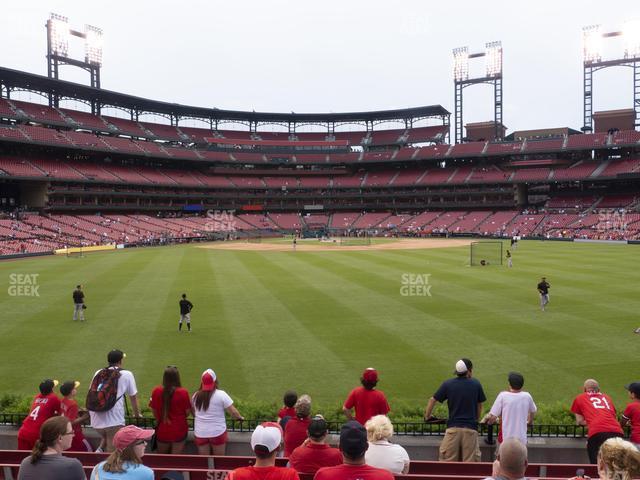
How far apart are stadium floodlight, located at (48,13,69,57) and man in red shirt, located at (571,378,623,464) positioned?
331 ft

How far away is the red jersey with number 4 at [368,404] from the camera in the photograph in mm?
7754

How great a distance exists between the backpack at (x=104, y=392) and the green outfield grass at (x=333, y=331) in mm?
4898

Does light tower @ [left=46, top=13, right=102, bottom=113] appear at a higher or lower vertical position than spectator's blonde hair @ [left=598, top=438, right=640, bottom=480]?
higher

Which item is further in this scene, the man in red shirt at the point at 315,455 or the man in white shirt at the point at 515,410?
the man in white shirt at the point at 515,410

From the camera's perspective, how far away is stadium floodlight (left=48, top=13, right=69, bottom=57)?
84.1 meters

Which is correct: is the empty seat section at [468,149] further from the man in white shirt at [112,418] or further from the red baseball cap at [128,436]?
the red baseball cap at [128,436]

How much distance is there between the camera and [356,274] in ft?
115

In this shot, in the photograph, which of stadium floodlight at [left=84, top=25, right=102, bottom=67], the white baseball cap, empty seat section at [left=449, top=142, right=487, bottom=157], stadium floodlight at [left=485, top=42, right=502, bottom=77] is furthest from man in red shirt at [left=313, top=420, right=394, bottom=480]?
stadium floodlight at [left=485, top=42, right=502, bottom=77]

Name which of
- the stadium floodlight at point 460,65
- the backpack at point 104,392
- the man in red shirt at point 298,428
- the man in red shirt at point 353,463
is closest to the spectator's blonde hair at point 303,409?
the man in red shirt at point 298,428

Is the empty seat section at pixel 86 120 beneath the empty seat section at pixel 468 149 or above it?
above

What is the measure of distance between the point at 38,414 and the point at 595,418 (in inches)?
353

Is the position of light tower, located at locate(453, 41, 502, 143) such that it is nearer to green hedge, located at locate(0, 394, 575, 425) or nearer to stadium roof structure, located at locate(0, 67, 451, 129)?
stadium roof structure, located at locate(0, 67, 451, 129)

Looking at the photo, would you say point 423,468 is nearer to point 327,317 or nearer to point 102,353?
point 102,353

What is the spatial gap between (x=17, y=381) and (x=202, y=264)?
98.0 feet
